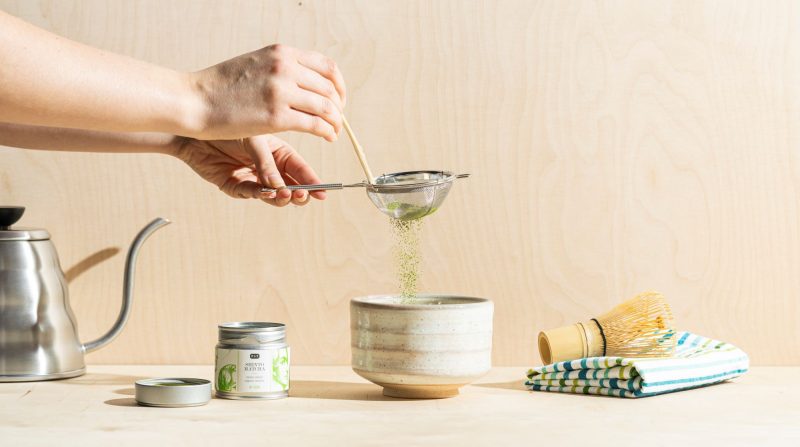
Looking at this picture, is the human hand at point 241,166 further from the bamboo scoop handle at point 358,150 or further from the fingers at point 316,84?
the fingers at point 316,84

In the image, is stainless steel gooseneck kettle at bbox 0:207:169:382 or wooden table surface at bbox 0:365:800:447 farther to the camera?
stainless steel gooseneck kettle at bbox 0:207:169:382

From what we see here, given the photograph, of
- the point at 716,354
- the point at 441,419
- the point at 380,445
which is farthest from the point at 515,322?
the point at 380,445

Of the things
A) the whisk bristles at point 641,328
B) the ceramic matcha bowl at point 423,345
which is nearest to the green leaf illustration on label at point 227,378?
the ceramic matcha bowl at point 423,345

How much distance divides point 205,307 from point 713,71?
0.78 metres

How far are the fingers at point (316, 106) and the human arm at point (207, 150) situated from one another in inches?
8.0

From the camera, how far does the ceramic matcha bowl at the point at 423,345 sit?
3.33ft

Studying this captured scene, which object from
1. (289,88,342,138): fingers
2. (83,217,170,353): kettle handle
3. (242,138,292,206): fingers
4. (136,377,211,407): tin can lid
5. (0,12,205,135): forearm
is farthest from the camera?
(83,217,170,353): kettle handle

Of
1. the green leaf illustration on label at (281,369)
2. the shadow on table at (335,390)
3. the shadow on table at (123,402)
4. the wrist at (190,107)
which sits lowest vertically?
the shadow on table at (335,390)

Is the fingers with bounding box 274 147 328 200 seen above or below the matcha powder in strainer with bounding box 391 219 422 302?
above

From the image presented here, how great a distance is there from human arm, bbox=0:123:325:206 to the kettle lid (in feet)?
0.27

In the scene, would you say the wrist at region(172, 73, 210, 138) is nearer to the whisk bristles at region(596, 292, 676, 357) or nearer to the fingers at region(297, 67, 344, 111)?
the fingers at region(297, 67, 344, 111)

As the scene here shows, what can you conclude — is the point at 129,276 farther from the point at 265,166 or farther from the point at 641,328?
the point at 641,328

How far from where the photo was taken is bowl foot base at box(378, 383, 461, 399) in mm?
1034

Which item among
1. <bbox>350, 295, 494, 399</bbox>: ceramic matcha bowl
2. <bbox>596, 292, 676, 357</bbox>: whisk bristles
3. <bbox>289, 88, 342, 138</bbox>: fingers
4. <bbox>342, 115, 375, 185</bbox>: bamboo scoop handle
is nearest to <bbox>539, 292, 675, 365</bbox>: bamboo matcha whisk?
<bbox>596, 292, 676, 357</bbox>: whisk bristles
